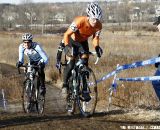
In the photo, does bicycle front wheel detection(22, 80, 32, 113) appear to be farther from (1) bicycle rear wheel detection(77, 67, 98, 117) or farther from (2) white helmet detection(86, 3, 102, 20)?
(2) white helmet detection(86, 3, 102, 20)

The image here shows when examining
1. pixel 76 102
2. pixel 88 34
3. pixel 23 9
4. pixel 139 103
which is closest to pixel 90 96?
pixel 76 102

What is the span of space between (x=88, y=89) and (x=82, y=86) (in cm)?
13

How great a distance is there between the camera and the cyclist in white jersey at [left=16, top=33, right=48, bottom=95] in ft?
35.2

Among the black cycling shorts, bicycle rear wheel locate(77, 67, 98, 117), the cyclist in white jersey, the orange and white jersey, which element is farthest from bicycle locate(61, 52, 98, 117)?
the cyclist in white jersey

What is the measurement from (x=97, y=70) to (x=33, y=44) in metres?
9.38

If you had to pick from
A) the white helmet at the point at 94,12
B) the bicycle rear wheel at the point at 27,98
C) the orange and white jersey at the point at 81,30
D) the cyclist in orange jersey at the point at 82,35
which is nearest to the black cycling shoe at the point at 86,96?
the cyclist in orange jersey at the point at 82,35

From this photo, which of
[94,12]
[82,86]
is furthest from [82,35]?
[82,86]

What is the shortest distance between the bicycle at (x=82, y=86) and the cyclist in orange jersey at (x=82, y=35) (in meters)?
0.10

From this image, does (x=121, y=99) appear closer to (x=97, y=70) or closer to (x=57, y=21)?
(x=97, y=70)

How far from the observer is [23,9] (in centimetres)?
14962

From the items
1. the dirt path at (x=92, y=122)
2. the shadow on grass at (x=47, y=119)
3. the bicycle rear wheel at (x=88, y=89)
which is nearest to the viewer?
the dirt path at (x=92, y=122)

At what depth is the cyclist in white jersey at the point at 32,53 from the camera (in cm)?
1072

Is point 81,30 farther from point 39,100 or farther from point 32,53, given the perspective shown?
point 39,100

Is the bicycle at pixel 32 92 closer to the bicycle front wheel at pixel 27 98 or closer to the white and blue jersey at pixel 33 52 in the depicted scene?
the bicycle front wheel at pixel 27 98
